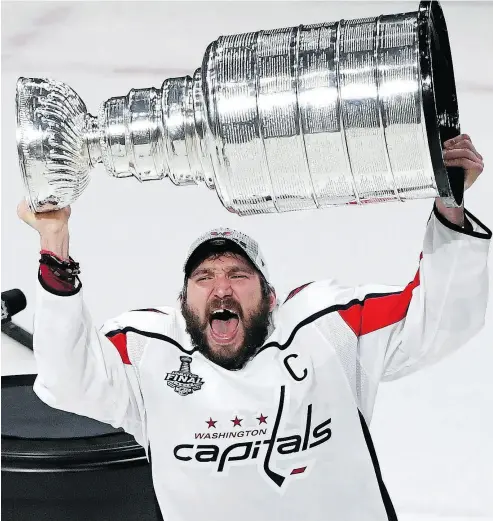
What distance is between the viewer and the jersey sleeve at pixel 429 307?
5.23ft

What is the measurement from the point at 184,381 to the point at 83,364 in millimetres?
183

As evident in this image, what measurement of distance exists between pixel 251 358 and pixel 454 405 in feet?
3.53

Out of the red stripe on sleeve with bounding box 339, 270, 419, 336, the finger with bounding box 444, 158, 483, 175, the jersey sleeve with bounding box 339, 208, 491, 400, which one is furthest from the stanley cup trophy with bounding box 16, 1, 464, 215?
the red stripe on sleeve with bounding box 339, 270, 419, 336

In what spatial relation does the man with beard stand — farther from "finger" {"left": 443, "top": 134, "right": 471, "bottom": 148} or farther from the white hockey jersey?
"finger" {"left": 443, "top": 134, "right": 471, "bottom": 148}

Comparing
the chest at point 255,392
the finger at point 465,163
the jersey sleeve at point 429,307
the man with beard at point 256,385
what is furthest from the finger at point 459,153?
the chest at point 255,392

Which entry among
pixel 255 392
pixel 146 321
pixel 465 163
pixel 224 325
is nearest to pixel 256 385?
pixel 255 392

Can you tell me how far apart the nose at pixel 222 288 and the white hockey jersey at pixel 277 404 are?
0.33ft

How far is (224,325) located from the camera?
1.73 meters

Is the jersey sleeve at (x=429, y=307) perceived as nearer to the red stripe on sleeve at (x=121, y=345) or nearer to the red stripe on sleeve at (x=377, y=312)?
the red stripe on sleeve at (x=377, y=312)

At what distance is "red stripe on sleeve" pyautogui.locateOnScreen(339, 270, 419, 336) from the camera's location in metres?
1.72

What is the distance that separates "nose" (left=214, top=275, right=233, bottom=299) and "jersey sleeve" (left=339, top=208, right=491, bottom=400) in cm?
19

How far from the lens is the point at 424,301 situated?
1.67 metres

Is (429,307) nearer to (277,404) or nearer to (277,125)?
(277,404)

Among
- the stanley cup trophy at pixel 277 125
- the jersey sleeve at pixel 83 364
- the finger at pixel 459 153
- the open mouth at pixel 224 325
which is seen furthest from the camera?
the open mouth at pixel 224 325
